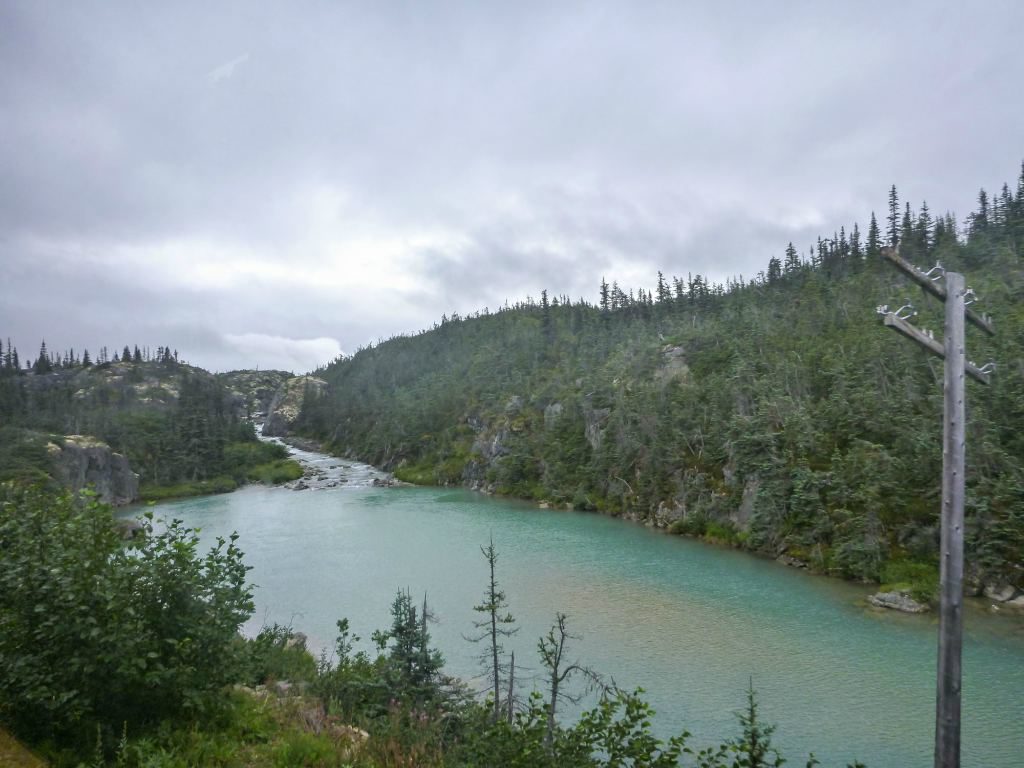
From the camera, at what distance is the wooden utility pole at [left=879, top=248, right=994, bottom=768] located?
6.66 meters

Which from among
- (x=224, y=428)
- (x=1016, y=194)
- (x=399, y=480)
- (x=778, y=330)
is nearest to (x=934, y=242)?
(x=1016, y=194)

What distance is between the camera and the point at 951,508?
22.5 feet

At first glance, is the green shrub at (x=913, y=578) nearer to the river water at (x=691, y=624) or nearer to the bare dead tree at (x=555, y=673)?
the river water at (x=691, y=624)

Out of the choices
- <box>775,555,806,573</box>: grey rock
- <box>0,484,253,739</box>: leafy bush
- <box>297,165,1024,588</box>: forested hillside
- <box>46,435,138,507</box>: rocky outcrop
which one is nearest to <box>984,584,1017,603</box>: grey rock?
<box>297,165,1024,588</box>: forested hillside

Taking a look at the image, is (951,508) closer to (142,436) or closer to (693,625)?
(693,625)

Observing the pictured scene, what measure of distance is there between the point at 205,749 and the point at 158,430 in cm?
12511

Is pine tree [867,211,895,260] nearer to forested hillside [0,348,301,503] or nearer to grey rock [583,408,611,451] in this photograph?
grey rock [583,408,611,451]

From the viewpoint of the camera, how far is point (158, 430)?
113688mm

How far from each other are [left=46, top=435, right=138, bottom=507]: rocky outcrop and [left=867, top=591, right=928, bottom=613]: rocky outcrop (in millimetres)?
84977

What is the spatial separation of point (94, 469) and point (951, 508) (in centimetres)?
10214

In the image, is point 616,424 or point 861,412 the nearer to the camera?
point 861,412

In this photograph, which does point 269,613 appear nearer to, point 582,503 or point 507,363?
point 582,503

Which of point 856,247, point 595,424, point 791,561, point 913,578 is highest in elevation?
point 856,247

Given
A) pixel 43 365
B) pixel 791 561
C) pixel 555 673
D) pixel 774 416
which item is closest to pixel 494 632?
pixel 555 673
